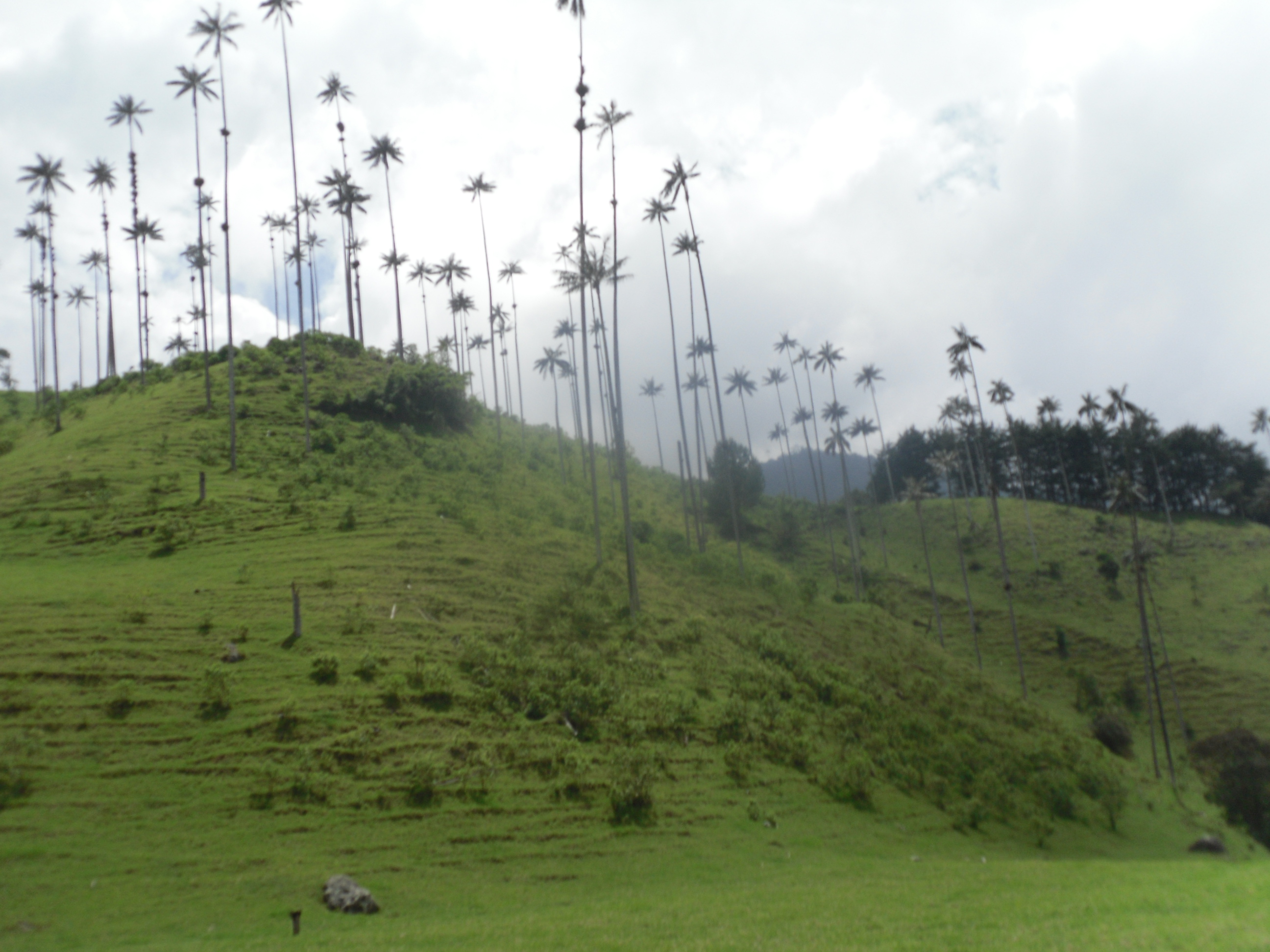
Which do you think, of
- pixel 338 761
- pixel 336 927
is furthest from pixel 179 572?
pixel 336 927

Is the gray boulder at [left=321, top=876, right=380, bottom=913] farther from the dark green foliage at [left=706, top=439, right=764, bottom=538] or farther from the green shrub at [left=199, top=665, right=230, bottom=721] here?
the dark green foliage at [left=706, top=439, right=764, bottom=538]

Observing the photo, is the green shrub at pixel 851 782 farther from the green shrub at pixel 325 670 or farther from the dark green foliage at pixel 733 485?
the dark green foliage at pixel 733 485

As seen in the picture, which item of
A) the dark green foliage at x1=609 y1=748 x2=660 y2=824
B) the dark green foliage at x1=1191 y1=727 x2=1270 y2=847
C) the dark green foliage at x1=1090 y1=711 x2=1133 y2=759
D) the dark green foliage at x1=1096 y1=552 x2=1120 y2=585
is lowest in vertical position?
the dark green foliage at x1=1191 y1=727 x2=1270 y2=847

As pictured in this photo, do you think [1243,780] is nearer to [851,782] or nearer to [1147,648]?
[1147,648]

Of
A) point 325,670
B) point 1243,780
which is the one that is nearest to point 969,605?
point 1243,780

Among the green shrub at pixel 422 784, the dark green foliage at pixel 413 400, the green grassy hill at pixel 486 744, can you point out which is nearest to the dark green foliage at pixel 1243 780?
the green grassy hill at pixel 486 744

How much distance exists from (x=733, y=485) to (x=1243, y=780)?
44044 millimetres

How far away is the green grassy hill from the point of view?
14.4 metres

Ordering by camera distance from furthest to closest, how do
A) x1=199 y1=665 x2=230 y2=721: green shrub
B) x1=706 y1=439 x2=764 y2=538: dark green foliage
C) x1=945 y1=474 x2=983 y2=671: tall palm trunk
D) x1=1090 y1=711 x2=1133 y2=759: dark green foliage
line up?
x1=706 y1=439 x2=764 y2=538: dark green foliage < x1=945 y1=474 x2=983 y2=671: tall palm trunk < x1=1090 y1=711 x2=1133 y2=759: dark green foliage < x1=199 y1=665 x2=230 y2=721: green shrub

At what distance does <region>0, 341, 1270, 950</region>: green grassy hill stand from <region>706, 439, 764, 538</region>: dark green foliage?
26.6m

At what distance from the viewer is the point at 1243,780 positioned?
36.1 metres

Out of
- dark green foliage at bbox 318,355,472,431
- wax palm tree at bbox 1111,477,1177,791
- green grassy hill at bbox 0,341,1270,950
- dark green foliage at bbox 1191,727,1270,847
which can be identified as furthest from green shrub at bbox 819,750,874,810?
dark green foliage at bbox 318,355,472,431

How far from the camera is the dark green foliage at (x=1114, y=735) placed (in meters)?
43.6

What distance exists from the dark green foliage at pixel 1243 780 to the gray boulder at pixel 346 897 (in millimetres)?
42054
